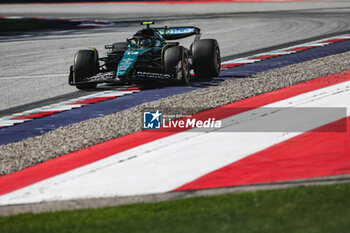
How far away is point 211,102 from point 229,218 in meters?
4.97

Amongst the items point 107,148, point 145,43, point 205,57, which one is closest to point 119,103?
point 145,43

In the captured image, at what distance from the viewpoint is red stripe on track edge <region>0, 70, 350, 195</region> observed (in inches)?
269

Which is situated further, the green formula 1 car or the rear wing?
the rear wing

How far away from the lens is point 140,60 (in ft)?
38.3

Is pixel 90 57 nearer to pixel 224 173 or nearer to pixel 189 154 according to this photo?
pixel 189 154

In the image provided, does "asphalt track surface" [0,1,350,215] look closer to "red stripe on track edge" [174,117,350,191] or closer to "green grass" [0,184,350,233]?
"green grass" [0,184,350,233]

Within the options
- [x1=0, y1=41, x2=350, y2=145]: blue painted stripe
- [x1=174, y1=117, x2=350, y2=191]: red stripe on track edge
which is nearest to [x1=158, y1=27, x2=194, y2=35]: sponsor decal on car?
[x1=0, y1=41, x2=350, y2=145]: blue painted stripe

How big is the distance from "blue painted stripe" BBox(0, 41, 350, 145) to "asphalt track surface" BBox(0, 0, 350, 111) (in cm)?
120

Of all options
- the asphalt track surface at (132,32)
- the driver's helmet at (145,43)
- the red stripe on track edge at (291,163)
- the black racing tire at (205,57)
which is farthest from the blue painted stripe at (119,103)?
the red stripe on track edge at (291,163)

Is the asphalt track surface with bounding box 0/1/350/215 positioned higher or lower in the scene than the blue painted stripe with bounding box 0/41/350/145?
lower

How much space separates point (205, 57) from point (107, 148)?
487 cm

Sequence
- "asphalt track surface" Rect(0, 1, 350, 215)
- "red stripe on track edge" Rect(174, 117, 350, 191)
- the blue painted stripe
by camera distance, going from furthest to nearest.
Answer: "asphalt track surface" Rect(0, 1, 350, 215) < the blue painted stripe < "red stripe on track edge" Rect(174, 117, 350, 191)

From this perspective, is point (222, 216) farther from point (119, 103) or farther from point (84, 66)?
point (84, 66)

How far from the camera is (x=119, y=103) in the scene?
10.7 metres
